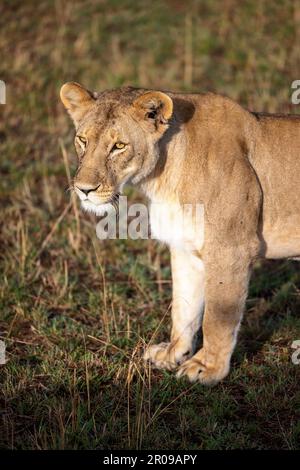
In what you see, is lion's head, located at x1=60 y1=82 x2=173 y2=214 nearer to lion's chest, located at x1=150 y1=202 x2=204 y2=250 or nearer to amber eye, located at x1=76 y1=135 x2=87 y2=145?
amber eye, located at x1=76 y1=135 x2=87 y2=145

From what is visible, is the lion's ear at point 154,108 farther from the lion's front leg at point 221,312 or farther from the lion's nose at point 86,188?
the lion's front leg at point 221,312

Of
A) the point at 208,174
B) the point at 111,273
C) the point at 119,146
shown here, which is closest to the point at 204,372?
the point at 208,174

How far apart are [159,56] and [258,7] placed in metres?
1.74

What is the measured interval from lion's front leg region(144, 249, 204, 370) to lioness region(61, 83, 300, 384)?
10 cm

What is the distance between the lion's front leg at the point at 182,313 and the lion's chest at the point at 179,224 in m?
0.32

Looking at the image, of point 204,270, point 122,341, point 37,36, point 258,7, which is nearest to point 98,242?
point 122,341

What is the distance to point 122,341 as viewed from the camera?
5.26 metres

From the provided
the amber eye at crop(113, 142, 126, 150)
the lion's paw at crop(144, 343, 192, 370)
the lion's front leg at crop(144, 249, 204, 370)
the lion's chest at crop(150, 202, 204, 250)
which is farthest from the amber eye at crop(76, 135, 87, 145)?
the lion's paw at crop(144, 343, 192, 370)

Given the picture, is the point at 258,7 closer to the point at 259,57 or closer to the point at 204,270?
the point at 259,57

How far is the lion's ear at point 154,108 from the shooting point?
4.48 meters

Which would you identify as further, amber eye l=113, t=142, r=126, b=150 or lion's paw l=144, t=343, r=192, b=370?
lion's paw l=144, t=343, r=192, b=370

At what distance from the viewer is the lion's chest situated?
183 inches

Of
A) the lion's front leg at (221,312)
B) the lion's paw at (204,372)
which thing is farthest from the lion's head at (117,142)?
the lion's paw at (204,372)

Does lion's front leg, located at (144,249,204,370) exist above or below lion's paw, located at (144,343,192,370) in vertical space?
above
